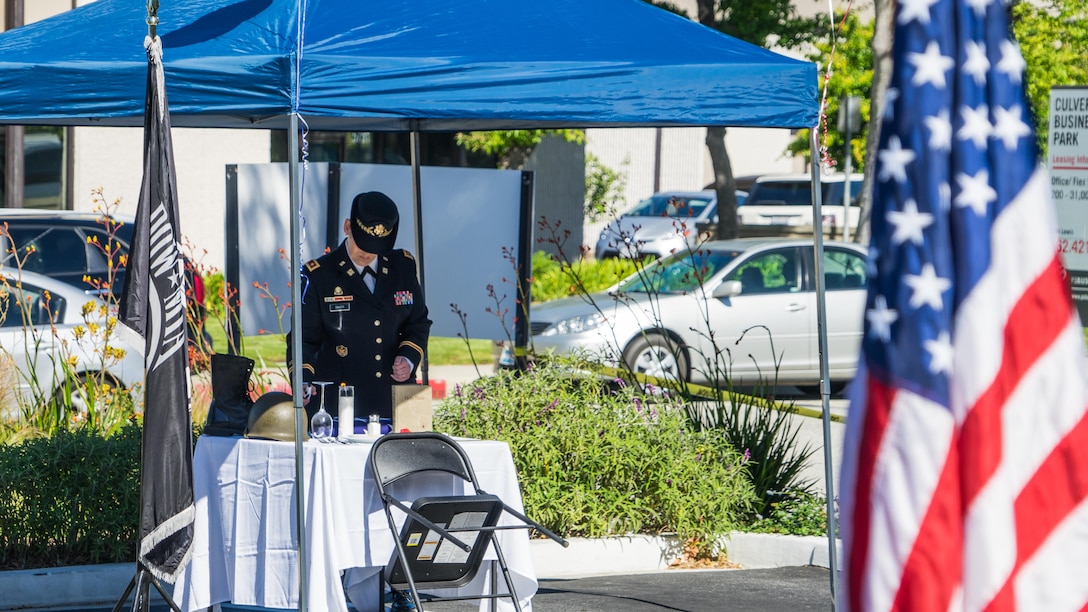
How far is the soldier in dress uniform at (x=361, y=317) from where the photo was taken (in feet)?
22.3

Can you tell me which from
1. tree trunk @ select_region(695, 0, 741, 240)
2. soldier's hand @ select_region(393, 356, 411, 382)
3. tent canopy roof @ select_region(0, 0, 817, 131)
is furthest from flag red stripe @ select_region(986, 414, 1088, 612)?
tree trunk @ select_region(695, 0, 741, 240)

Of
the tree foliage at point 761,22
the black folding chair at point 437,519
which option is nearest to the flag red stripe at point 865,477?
the black folding chair at point 437,519

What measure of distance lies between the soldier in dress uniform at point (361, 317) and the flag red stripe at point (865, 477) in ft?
14.5

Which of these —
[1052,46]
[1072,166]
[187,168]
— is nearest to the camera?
[1072,166]

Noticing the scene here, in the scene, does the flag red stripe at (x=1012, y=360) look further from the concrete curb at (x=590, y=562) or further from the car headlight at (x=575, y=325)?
the car headlight at (x=575, y=325)

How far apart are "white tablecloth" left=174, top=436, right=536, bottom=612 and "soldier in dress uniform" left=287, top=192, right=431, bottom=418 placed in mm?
883

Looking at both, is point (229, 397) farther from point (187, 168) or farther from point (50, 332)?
point (187, 168)

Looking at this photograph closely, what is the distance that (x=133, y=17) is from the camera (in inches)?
248

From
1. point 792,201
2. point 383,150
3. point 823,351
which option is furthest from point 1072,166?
point 792,201

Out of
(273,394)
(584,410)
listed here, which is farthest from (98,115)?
→ (584,410)

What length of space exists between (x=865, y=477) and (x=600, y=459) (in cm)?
550

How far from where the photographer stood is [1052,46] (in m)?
24.4

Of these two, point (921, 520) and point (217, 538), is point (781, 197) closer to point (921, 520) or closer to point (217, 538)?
point (217, 538)

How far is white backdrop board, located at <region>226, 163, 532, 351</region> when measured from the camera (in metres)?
8.94
